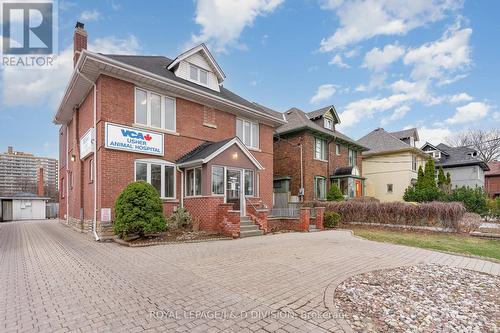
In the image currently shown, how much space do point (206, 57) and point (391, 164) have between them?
23.3 metres

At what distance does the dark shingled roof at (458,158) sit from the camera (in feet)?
119

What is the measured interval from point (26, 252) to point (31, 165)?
60.9 metres

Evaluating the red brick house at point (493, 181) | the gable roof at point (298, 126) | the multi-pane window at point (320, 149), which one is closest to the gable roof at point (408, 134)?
the gable roof at point (298, 126)

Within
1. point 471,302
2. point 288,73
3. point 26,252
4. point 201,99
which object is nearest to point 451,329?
point 471,302

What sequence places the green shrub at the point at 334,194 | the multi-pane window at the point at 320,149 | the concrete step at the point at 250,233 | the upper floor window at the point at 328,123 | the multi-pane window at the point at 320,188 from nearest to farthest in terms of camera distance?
the concrete step at the point at 250,233
the green shrub at the point at 334,194
the multi-pane window at the point at 320,188
the multi-pane window at the point at 320,149
the upper floor window at the point at 328,123

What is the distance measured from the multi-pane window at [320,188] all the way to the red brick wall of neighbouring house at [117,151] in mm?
5568

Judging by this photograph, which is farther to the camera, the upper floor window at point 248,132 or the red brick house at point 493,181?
the red brick house at point 493,181

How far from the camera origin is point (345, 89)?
20656 mm

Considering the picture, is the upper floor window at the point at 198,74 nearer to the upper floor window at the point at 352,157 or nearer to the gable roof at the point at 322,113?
the gable roof at the point at 322,113

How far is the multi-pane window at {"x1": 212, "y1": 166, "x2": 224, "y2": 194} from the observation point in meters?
12.1

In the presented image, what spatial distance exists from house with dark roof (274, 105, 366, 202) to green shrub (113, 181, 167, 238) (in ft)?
37.9

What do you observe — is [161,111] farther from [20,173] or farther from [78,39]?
[20,173]

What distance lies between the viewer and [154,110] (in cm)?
1230

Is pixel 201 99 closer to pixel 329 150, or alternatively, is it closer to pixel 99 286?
pixel 99 286
